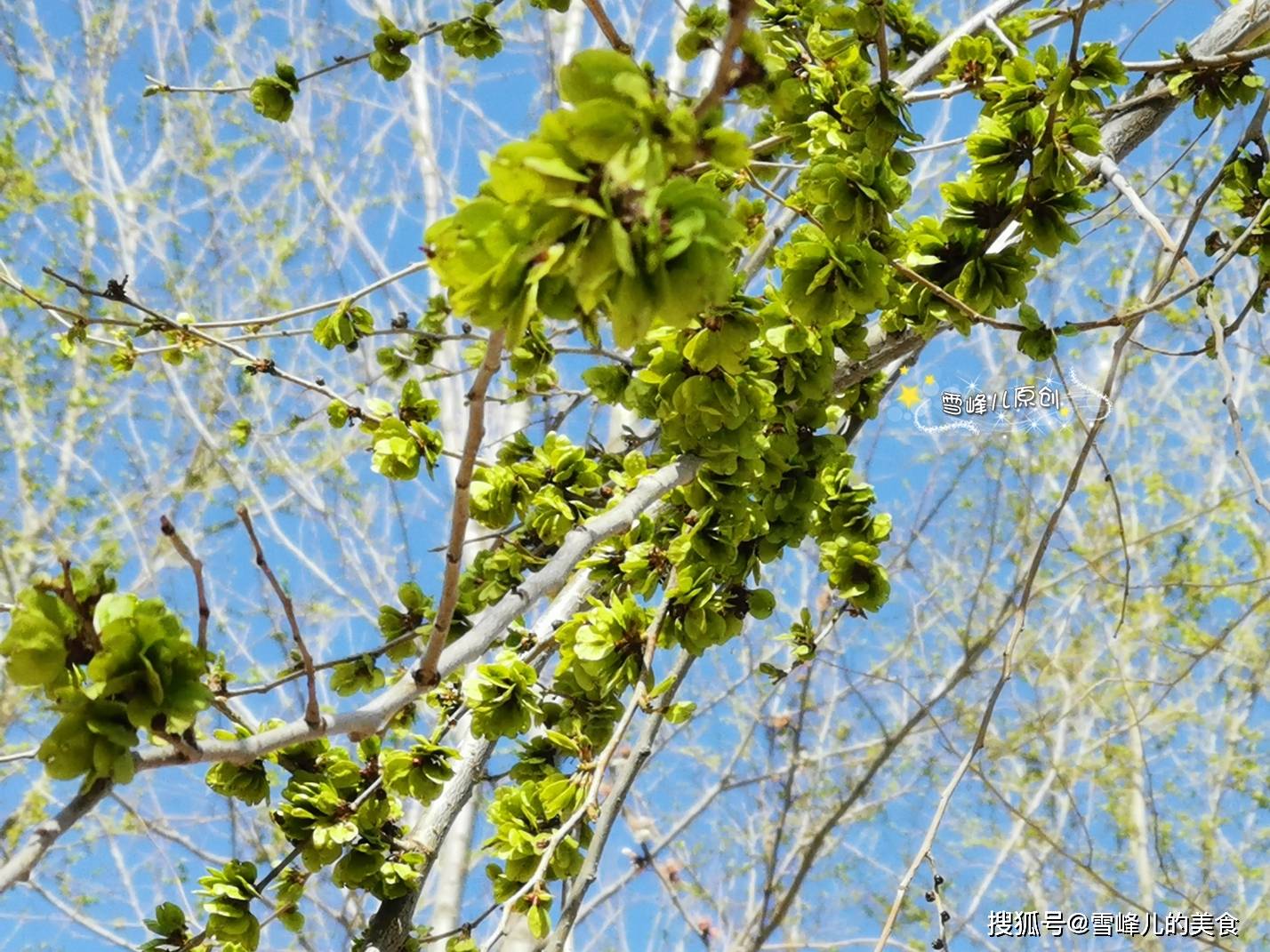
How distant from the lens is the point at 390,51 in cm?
184

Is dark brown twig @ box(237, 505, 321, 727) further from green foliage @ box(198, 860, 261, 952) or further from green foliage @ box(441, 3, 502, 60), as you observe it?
green foliage @ box(441, 3, 502, 60)

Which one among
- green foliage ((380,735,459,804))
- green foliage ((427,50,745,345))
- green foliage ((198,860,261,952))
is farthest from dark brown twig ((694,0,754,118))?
green foliage ((198,860,261,952))

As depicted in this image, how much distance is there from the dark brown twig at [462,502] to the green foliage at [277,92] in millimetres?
1163

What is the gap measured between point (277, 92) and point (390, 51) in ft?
0.70

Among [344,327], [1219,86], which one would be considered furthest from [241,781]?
[1219,86]

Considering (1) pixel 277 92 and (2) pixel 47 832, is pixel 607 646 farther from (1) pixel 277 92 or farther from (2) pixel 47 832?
(1) pixel 277 92

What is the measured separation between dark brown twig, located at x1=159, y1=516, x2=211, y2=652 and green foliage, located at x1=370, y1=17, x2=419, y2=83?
1.30m

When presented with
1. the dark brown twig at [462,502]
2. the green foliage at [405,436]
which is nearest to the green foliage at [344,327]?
the green foliage at [405,436]

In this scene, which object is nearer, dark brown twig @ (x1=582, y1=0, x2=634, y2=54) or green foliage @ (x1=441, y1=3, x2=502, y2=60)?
dark brown twig @ (x1=582, y1=0, x2=634, y2=54)

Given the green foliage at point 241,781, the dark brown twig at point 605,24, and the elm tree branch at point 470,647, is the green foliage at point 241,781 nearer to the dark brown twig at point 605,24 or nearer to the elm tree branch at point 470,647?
the elm tree branch at point 470,647

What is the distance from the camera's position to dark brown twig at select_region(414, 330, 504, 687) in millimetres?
679

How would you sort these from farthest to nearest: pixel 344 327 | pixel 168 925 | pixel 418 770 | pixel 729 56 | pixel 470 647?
pixel 344 327
pixel 418 770
pixel 168 925
pixel 470 647
pixel 729 56

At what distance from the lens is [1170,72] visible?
147cm

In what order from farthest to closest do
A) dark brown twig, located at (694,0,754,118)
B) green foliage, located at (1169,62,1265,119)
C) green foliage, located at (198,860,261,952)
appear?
green foliage, located at (1169,62,1265,119) < green foliage, located at (198,860,261,952) < dark brown twig, located at (694,0,754,118)
